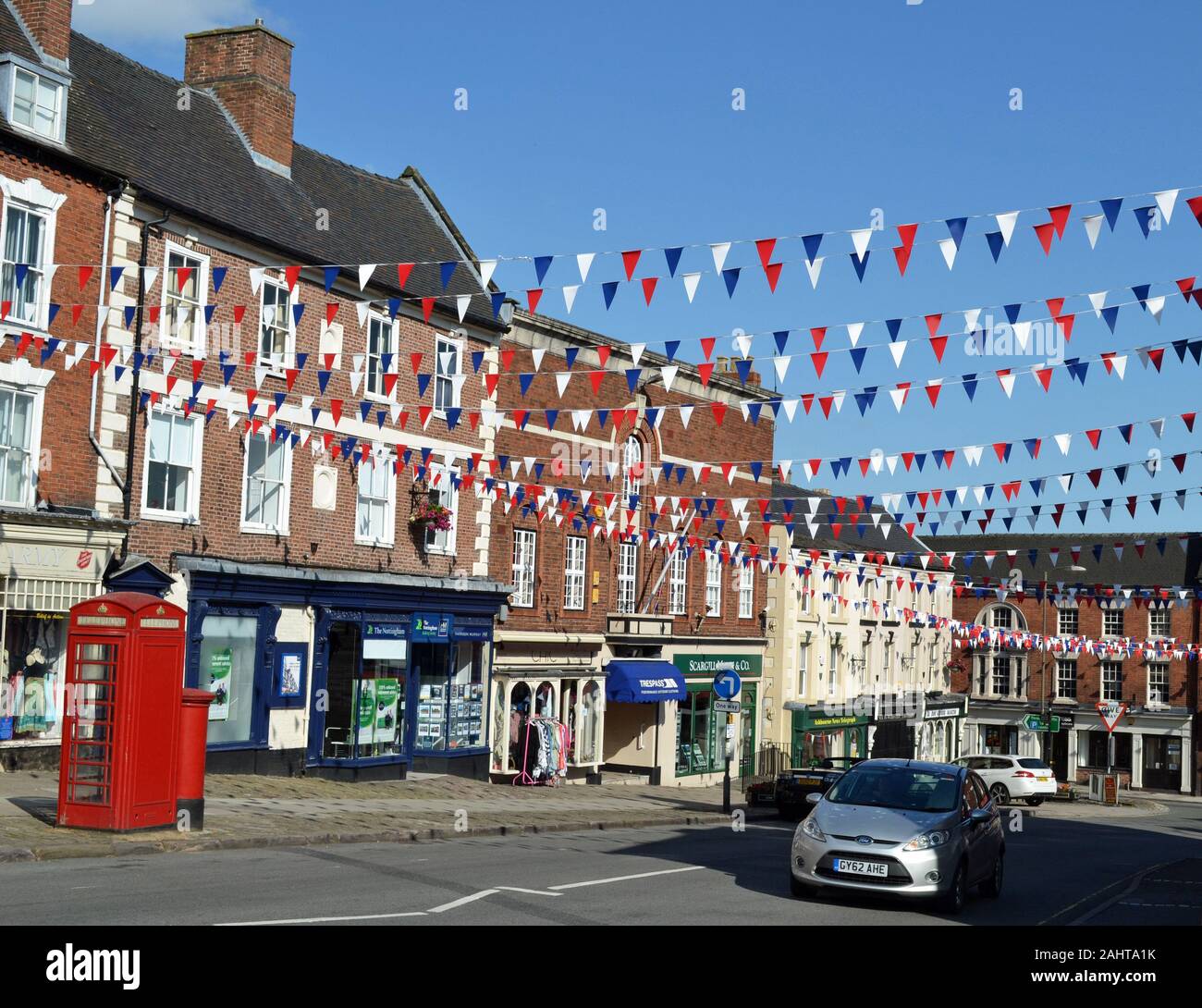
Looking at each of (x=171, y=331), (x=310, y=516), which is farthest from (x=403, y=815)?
(x=171, y=331)

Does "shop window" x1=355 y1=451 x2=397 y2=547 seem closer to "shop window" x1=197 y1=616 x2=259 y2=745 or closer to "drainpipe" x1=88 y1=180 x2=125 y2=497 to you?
"shop window" x1=197 y1=616 x2=259 y2=745

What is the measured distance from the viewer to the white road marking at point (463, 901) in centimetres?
1151

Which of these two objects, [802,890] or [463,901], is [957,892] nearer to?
[802,890]

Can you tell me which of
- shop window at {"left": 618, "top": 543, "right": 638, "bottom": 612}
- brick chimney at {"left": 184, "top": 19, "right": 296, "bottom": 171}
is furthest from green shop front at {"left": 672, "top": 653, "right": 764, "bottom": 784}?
brick chimney at {"left": 184, "top": 19, "right": 296, "bottom": 171}

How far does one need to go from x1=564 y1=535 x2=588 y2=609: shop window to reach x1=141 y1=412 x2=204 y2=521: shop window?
38.9 feet

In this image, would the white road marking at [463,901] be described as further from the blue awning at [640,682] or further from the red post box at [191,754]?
the blue awning at [640,682]

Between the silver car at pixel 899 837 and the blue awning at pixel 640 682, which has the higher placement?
the blue awning at pixel 640 682

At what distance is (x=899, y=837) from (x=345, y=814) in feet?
32.1

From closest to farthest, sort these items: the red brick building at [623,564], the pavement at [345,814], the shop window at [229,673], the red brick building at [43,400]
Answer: the pavement at [345,814] → the red brick building at [43,400] → the shop window at [229,673] → the red brick building at [623,564]

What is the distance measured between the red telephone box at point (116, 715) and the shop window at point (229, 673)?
6811 mm

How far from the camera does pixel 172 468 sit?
2225 cm

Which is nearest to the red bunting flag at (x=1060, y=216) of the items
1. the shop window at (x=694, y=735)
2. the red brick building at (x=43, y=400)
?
the red brick building at (x=43, y=400)

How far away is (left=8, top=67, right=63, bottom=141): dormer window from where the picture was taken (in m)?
20.1

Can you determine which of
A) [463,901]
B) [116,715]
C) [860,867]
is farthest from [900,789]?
[116,715]
